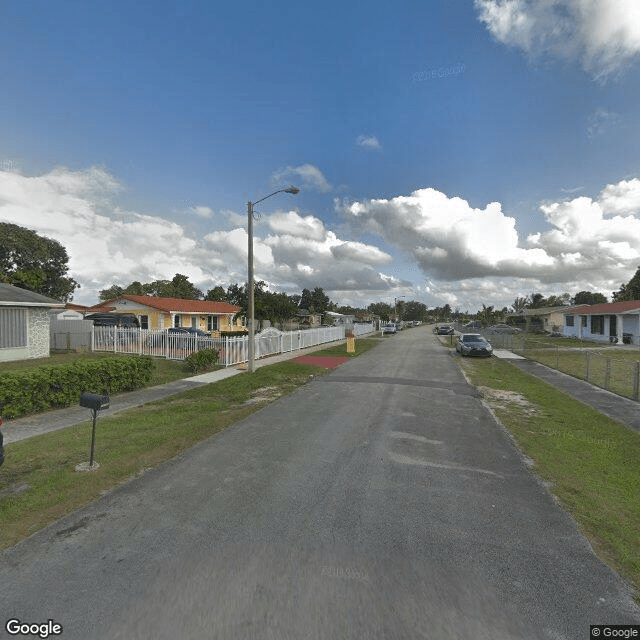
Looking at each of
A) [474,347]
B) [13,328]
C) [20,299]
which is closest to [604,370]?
[474,347]

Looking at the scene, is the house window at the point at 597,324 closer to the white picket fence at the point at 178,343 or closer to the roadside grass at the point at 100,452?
the white picket fence at the point at 178,343

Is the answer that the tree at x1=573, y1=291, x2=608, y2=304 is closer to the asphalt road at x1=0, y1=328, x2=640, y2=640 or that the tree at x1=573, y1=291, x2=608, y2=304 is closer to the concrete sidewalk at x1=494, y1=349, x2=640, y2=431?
the concrete sidewalk at x1=494, y1=349, x2=640, y2=431

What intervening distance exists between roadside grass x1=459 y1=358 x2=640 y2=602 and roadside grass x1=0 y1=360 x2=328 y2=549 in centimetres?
562

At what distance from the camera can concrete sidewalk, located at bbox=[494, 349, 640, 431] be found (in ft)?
30.1

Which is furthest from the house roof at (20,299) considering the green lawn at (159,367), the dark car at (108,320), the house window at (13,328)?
the dark car at (108,320)

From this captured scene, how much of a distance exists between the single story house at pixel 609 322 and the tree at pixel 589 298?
67.0 metres

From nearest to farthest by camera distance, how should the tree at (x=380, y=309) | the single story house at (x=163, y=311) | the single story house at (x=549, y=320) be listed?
the single story house at (x=163, y=311) → the single story house at (x=549, y=320) → the tree at (x=380, y=309)

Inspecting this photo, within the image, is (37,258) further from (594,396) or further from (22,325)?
(594,396)

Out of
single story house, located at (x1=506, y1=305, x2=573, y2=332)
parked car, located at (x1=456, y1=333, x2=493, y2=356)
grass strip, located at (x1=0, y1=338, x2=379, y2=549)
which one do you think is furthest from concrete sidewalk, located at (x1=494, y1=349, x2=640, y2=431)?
single story house, located at (x1=506, y1=305, x2=573, y2=332)

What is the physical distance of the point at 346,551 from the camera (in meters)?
3.53

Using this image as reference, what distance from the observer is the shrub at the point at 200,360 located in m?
15.9

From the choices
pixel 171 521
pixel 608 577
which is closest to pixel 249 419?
pixel 171 521

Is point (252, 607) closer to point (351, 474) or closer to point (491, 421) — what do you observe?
point (351, 474)

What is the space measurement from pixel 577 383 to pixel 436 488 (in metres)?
12.0
